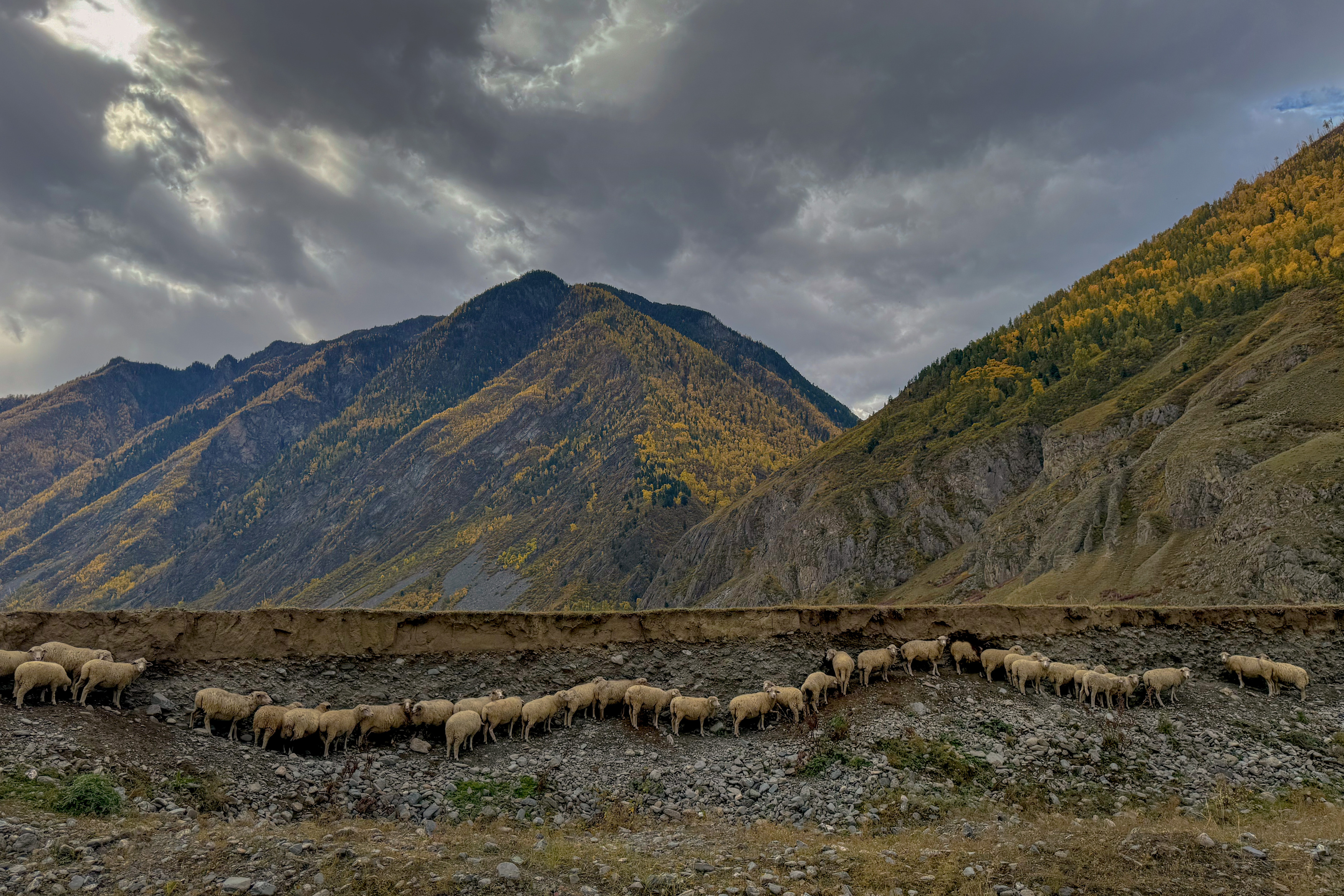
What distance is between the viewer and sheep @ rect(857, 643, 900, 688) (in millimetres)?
24141

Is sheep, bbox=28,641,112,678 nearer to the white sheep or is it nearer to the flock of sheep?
the flock of sheep

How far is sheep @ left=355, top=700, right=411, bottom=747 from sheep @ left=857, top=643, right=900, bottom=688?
16.1m

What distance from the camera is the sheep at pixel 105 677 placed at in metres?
17.6

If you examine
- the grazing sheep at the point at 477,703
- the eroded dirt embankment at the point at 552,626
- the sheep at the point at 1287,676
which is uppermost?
the eroded dirt embankment at the point at 552,626

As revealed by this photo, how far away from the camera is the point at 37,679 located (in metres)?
16.8

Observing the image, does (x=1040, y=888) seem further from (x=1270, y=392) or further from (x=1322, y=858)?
(x=1270, y=392)

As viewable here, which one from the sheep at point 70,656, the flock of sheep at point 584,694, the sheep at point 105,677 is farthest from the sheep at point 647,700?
the sheep at point 70,656

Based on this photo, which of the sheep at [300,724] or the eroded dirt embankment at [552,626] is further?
the eroded dirt embankment at [552,626]

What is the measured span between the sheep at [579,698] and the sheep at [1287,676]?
26.2m

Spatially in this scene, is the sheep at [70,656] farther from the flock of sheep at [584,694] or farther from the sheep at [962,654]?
the sheep at [962,654]

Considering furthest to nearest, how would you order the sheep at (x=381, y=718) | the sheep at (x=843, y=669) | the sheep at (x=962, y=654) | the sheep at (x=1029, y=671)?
the sheep at (x=962, y=654), the sheep at (x=1029, y=671), the sheep at (x=843, y=669), the sheep at (x=381, y=718)

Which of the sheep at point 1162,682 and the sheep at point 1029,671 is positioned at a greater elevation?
the sheep at point 1029,671

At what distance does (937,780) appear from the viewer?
18016 mm

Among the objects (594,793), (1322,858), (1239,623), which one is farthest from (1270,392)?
(594,793)
